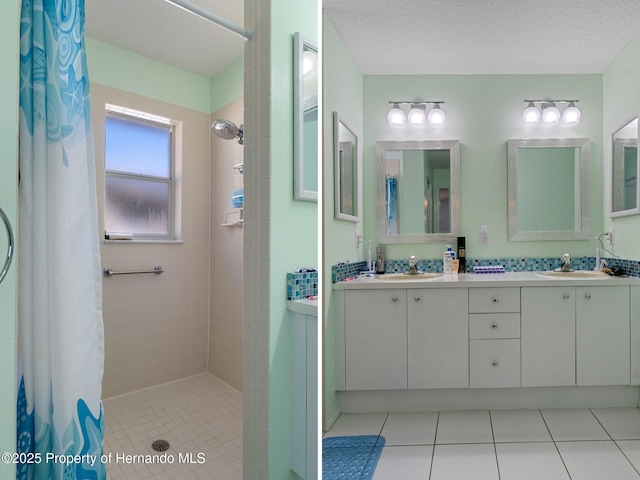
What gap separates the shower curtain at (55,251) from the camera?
854 millimetres

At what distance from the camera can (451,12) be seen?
3.10 ft

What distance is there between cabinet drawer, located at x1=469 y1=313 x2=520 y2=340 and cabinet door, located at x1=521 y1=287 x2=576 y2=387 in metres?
0.04

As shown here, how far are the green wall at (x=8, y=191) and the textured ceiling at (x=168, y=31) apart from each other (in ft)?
3.88

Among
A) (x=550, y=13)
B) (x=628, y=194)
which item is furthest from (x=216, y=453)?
(x=550, y=13)

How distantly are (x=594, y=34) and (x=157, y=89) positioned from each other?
2110 millimetres

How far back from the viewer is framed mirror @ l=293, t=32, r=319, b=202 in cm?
116

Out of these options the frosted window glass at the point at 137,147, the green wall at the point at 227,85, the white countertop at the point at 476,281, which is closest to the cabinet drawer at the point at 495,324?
the white countertop at the point at 476,281

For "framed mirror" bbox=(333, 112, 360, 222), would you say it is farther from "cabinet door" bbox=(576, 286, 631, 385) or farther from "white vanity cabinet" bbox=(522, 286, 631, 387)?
"cabinet door" bbox=(576, 286, 631, 385)

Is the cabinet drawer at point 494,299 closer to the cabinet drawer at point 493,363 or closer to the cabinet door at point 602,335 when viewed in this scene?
the cabinet drawer at point 493,363

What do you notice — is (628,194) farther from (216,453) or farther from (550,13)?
(216,453)

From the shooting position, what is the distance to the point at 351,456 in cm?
103

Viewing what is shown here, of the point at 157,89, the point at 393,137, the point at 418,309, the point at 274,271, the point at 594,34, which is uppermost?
the point at 157,89

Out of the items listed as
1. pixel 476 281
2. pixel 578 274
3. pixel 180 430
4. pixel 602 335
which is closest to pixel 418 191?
pixel 476 281

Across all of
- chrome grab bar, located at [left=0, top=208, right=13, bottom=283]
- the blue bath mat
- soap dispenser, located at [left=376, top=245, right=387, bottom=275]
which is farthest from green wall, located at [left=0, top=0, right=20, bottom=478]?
soap dispenser, located at [left=376, top=245, right=387, bottom=275]
